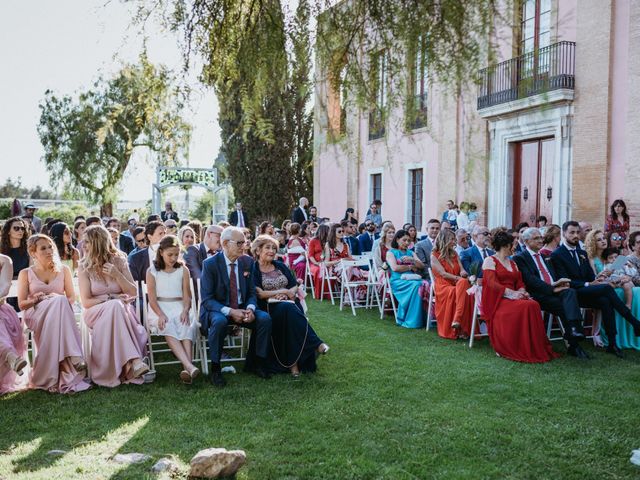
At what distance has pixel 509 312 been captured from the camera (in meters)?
7.13

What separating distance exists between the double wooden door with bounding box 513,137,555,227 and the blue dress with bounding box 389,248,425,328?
7.00m

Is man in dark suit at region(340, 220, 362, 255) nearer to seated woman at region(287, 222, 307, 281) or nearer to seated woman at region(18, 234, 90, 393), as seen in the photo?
seated woman at region(287, 222, 307, 281)

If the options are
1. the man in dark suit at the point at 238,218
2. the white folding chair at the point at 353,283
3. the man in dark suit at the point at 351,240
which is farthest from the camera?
the man in dark suit at the point at 238,218

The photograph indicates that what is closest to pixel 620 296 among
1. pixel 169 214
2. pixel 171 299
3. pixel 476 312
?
pixel 476 312

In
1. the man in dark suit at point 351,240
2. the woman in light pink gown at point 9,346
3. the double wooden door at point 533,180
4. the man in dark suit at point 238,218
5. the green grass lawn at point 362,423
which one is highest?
the double wooden door at point 533,180

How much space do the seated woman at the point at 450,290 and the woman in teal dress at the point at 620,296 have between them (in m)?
1.69

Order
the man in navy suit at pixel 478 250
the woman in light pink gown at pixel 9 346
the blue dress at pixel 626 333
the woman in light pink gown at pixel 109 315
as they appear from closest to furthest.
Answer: the woman in light pink gown at pixel 9 346 → the woman in light pink gown at pixel 109 315 → the blue dress at pixel 626 333 → the man in navy suit at pixel 478 250

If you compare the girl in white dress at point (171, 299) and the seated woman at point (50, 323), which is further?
the girl in white dress at point (171, 299)

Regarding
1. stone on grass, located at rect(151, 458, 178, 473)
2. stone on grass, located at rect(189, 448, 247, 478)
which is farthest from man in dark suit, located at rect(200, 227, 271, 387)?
stone on grass, located at rect(189, 448, 247, 478)

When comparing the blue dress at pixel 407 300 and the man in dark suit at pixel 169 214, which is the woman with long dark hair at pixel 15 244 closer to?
the blue dress at pixel 407 300

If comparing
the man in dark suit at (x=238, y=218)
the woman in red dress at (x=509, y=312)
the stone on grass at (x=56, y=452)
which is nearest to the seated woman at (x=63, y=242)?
the stone on grass at (x=56, y=452)

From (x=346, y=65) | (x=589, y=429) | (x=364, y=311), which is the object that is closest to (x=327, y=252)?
(x=364, y=311)

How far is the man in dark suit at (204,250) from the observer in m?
7.79

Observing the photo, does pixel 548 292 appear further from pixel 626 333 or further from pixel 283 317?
pixel 283 317
